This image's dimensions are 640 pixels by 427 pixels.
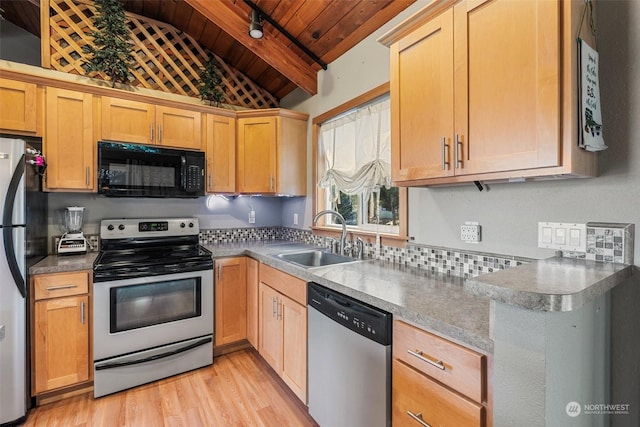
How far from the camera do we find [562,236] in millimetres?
1189

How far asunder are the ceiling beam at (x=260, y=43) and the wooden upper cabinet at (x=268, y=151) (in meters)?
0.34

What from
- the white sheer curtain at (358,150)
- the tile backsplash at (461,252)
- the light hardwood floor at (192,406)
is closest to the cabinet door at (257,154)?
the white sheer curtain at (358,150)

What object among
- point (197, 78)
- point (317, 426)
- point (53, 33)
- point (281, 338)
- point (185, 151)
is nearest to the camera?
point (317, 426)

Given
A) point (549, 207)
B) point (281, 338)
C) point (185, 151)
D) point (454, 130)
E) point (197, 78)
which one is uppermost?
point (197, 78)

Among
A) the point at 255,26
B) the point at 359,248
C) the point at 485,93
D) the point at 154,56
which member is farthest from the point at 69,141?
the point at 485,93

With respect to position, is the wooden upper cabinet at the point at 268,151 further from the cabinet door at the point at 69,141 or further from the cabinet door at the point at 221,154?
the cabinet door at the point at 69,141

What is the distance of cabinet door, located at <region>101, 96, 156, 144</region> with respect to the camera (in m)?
2.37

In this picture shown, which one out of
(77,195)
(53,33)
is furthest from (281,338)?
(53,33)

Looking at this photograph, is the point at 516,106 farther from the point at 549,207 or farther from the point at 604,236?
the point at 604,236

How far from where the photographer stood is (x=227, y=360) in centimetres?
253

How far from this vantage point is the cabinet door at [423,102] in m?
1.33

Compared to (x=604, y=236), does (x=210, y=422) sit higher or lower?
lower

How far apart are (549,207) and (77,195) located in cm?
331

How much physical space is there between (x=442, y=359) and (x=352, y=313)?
46 cm
